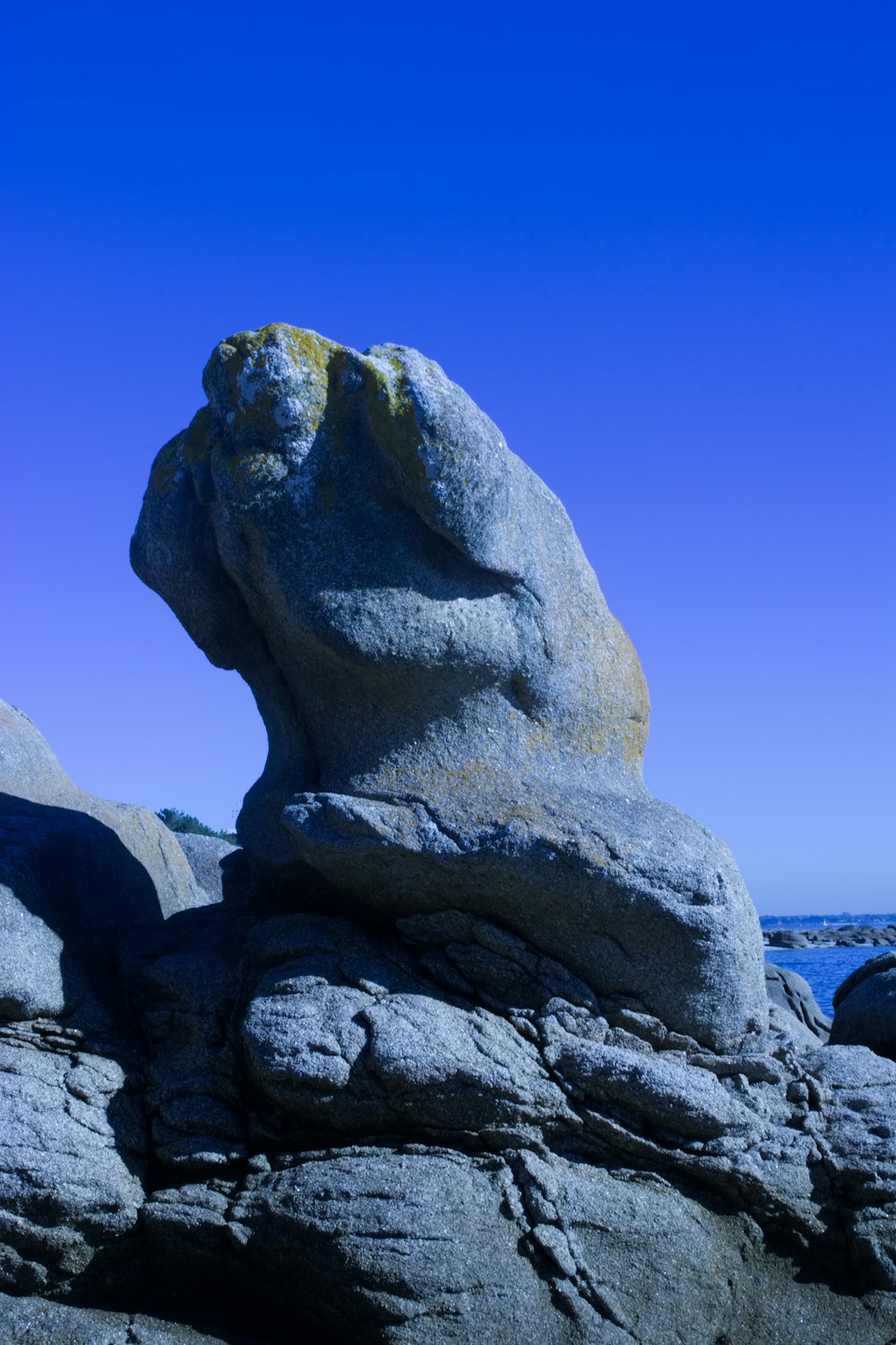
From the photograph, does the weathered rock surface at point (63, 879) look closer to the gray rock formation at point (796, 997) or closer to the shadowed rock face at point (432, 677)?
the shadowed rock face at point (432, 677)

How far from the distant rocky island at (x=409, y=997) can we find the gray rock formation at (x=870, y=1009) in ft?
0.07

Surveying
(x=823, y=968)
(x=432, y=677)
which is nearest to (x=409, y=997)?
(x=432, y=677)

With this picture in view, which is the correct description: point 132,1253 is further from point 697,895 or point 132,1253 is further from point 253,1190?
point 697,895

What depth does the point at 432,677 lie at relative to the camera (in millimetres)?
5520

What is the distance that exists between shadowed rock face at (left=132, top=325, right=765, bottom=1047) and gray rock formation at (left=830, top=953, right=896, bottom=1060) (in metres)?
1.12

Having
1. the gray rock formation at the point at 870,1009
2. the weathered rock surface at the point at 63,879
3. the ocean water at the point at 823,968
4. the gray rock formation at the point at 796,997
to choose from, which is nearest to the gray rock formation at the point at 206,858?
the weathered rock surface at the point at 63,879

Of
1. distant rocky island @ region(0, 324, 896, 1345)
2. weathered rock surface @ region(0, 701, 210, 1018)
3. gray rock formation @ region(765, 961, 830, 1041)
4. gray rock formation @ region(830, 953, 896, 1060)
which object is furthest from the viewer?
gray rock formation @ region(765, 961, 830, 1041)

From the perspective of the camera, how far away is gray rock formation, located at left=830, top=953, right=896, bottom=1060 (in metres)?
6.05

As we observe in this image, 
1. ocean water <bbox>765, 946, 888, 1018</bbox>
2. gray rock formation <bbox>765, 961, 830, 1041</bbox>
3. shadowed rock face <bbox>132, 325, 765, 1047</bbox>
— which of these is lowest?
ocean water <bbox>765, 946, 888, 1018</bbox>

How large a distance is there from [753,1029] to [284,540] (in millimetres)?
2959

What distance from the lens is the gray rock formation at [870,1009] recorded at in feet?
19.8

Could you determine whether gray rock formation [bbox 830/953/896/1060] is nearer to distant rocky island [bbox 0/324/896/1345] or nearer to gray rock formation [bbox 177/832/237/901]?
distant rocky island [bbox 0/324/896/1345]

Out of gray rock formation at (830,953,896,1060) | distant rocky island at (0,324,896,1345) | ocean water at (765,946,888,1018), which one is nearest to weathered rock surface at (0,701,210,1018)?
distant rocky island at (0,324,896,1345)

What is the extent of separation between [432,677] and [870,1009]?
9.33ft
